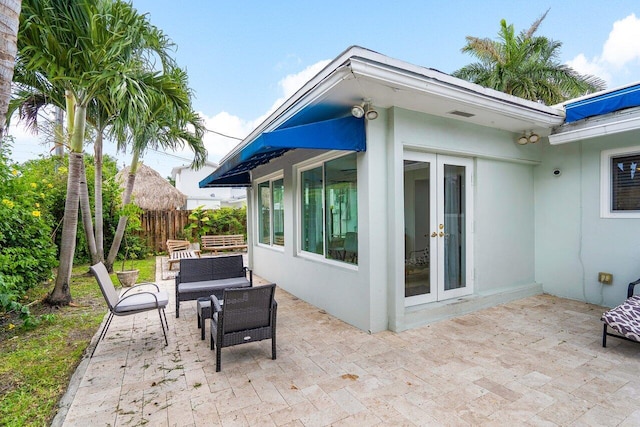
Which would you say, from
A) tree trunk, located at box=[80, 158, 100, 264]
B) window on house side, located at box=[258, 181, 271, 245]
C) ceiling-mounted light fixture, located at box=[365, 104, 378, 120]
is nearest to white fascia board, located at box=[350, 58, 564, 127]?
ceiling-mounted light fixture, located at box=[365, 104, 378, 120]

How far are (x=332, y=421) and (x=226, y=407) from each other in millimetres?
1036

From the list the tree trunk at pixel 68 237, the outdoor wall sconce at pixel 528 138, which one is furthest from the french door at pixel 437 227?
the tree trunk at pixel 68 237

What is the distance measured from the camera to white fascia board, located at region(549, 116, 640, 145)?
16.2ft

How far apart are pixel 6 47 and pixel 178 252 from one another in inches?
371

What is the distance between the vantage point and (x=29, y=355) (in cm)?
427

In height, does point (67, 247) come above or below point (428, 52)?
below

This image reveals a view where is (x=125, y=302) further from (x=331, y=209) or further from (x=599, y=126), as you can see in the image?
(x=599, y=126)

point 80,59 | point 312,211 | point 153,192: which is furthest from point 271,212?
point 153,192

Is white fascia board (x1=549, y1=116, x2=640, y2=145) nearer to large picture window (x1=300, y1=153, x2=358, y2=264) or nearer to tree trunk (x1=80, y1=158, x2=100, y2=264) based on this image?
large picture window (x1=300, y1=153, x2=358, y2=264)

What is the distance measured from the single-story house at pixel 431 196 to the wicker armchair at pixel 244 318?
5.45 feet

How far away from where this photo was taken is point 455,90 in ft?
14.8

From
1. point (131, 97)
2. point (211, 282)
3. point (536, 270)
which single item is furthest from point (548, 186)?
point (131, 97)

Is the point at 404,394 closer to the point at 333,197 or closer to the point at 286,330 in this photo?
the point at 286,330

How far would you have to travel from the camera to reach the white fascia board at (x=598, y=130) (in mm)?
4930
